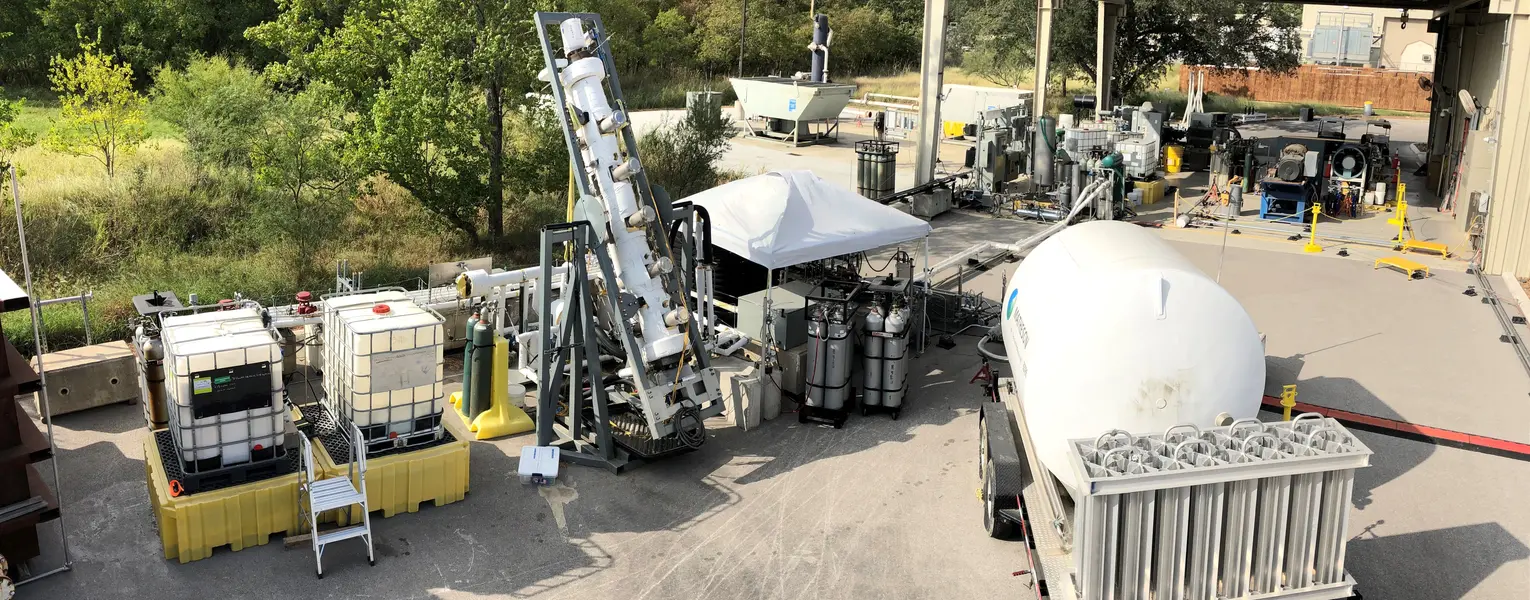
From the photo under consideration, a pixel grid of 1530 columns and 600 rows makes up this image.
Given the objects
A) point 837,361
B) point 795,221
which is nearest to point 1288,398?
point 837,361

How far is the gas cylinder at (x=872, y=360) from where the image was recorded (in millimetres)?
13484

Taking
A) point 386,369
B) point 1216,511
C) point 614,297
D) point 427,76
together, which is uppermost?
point 427,76

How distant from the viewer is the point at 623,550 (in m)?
10.6

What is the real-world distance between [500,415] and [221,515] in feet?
11.8

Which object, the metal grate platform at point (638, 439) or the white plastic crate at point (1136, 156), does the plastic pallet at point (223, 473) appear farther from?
the white plastic crate at point (1136, 156)

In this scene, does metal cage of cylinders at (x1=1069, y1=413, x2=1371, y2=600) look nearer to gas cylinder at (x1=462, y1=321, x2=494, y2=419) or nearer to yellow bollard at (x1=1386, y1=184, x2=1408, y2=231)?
gas cylinder at (x1=462, y1=321, x2=494, y2=419)

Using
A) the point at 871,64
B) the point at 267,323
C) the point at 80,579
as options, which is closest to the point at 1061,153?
the point at 267,323

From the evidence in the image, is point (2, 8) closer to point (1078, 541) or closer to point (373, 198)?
point (373, 198)

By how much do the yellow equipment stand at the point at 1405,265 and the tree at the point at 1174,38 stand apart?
24.3 metres

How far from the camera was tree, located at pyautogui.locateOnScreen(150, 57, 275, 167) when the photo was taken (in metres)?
19.1

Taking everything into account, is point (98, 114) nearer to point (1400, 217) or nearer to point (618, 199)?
point (618, 199)

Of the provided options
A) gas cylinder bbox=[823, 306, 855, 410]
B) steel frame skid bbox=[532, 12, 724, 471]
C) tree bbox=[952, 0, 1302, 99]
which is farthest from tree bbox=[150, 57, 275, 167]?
tree bbox=[952, 0, 1302, 99]

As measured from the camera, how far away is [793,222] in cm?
1502

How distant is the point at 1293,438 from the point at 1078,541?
6.10ft
